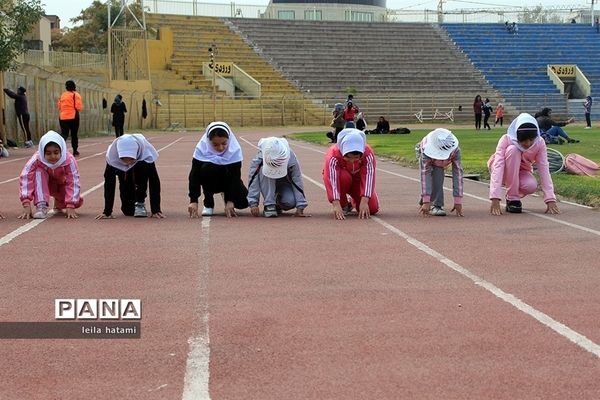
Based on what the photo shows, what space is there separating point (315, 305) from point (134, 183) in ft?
16.8

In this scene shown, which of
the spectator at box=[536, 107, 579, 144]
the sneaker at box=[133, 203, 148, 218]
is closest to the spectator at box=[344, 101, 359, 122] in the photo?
the spectator at box=[536, 107, 579, 144]

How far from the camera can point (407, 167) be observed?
64.4 ft

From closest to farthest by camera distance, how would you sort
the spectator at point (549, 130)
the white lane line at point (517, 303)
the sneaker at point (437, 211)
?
the white lane line at point (517, 303) < the sneaker at point (437, 211) < the spectator at point (549, 130)

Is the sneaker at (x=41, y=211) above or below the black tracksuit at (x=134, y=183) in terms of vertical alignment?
below

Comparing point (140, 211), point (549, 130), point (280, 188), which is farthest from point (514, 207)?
point (549, 130)

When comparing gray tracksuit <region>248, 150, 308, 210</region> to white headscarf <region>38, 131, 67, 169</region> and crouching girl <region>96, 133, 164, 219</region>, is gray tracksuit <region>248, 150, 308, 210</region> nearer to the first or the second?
crouching girl <region>96, 133, 164, 219</region>

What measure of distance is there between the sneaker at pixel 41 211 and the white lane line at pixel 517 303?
4081 mm

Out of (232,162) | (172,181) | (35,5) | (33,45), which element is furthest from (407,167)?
(33,45)

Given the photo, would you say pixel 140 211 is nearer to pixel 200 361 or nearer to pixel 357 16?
pixel 200 361

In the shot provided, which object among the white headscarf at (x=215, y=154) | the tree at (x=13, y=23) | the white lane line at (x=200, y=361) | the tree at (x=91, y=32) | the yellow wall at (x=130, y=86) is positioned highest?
the tree at (x=91, y=32)

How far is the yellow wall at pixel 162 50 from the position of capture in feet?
190

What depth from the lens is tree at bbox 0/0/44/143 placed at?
2419 cm

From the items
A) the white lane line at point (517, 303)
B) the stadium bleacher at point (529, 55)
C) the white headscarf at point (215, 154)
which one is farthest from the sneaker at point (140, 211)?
the stadium bleacher at point (529, 55)

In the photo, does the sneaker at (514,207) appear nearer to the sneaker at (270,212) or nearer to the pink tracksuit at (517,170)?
the pink tracksuit at (517,170)
